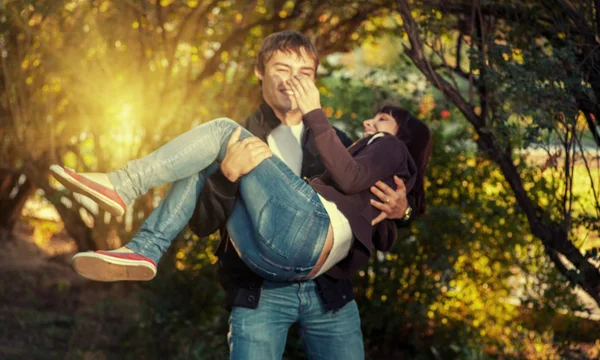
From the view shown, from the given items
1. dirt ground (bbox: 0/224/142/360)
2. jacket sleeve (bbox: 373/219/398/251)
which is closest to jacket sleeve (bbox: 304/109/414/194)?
jacket sleeve (bbox: 373/219/398/251)

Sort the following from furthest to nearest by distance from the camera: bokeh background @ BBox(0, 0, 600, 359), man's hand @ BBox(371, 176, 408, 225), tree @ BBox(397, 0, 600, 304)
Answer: bokeh background @ BBox(0, 0, 600, 359) → tree @ BBox(397, 0, 600, 304) → man's hand @ BBox(371, 176, 408, 225)

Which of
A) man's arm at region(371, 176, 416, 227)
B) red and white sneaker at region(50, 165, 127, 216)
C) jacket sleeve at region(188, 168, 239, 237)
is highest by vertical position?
man's arm at region(371, 176, 416, 227)

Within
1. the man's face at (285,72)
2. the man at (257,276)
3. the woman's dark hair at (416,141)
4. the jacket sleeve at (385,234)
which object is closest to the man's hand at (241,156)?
the man at (257,276)

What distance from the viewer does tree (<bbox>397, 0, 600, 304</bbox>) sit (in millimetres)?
3758

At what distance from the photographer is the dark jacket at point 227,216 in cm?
338

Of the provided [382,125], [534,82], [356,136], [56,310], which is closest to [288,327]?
[382,125]

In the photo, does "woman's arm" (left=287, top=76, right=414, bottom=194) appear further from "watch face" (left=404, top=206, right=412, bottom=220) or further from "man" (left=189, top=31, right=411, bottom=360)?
"watch face" (left=404, top=206, right=412, bottom=220)

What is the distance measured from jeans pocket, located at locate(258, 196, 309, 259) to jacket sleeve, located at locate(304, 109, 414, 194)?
21 cm

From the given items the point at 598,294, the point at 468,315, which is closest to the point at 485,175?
the point at 468,315

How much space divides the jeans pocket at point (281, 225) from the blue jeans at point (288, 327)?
0.89 ft

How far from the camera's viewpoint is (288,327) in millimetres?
3471

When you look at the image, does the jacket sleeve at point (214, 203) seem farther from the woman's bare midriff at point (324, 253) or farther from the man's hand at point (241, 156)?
the woman's bare midriff at point (324, 253)

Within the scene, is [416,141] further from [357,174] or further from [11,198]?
[11,198]

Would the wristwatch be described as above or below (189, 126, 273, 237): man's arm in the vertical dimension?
above
